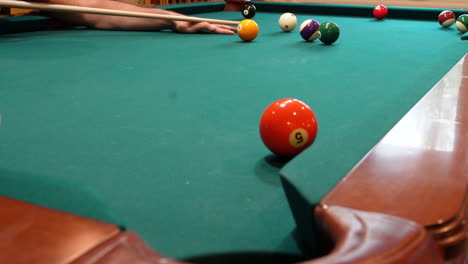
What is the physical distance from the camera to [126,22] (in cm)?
445

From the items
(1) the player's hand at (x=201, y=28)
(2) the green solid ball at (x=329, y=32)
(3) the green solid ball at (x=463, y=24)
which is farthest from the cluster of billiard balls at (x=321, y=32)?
(3) the green solid ball at (x=463, y=24)

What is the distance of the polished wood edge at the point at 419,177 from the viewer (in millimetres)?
755

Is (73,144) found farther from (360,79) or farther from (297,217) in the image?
(360,79)

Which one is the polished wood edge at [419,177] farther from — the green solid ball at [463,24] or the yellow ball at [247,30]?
the green solid ball at [463,24]

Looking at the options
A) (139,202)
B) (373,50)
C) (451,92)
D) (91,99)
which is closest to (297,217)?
(139,202)

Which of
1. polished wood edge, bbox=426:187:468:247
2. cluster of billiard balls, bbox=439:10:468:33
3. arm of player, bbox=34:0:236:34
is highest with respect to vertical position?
polished wood edge, bbox=426:187:468:247

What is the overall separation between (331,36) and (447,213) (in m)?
2.73

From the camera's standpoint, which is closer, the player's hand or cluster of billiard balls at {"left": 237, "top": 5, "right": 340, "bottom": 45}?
cluster of billiard balls at {"left": 237, "top": 5, "right": 340, "bottom": 45}

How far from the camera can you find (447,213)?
75 centimetres

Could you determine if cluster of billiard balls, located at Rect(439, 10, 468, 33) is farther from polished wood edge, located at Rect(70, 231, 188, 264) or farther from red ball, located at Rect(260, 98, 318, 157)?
polished wood edge, located at Rect(70, 231, 188, 264)

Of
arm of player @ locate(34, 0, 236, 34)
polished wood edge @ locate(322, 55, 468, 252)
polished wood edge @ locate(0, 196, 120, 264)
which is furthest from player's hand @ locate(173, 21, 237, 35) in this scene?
polished wood edge @ locate(0, 196, 120, 264)

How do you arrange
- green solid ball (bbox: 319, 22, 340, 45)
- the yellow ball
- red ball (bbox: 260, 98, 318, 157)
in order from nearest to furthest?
red ball (bbox: 260, 98, 318, 157) < green solid ball (bbox: 319, 22, 340, 45) < the yellow ball

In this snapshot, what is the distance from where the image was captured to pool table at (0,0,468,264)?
731mm

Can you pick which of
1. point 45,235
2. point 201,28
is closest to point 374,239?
point 45,235
